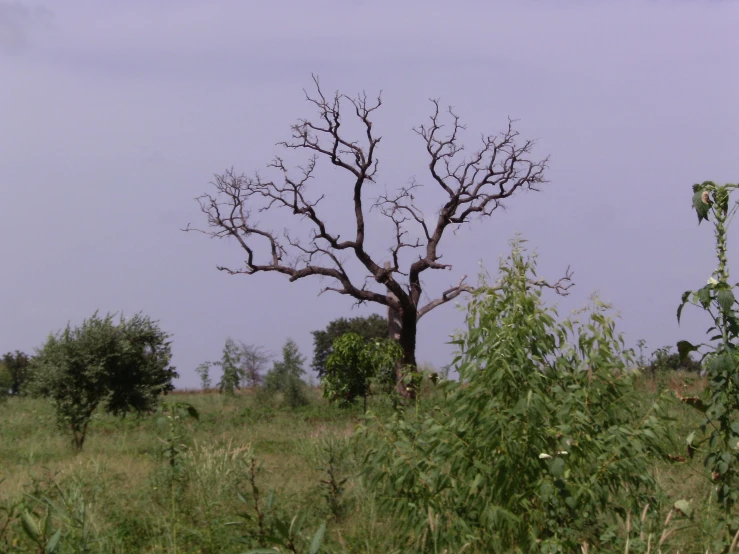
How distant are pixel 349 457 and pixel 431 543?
4.70 meters

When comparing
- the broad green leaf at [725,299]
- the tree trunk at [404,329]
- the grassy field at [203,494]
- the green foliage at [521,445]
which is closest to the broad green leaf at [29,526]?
the grassy field at [203,494]

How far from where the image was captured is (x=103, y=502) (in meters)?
6.35

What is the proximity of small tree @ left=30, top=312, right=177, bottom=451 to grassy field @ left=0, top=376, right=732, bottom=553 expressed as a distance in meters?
0.80

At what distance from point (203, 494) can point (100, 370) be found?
32.4ft

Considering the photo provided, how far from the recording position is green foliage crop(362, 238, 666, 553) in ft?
12.7

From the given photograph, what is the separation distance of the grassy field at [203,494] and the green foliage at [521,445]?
45 centimetres

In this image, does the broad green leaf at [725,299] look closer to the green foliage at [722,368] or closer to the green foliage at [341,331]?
the green foliage at [722,368]

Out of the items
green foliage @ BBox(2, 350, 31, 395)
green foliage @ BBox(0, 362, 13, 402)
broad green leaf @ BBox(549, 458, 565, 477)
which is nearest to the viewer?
broad green leaf @ BBox(549, 458, 565, 477)

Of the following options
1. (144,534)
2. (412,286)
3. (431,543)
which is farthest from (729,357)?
(412,286)

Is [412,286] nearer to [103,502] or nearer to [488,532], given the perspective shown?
[103,502]

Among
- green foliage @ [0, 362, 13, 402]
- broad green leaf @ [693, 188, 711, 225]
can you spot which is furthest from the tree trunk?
broad green leaf @ [693, 188, 711, 225]

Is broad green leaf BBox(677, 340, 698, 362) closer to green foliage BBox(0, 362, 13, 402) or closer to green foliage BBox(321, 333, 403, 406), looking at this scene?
green foliage BBox(321, 333, 403, 406)

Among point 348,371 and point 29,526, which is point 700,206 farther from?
point 348,371

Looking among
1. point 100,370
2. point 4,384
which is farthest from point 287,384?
point 4,384
